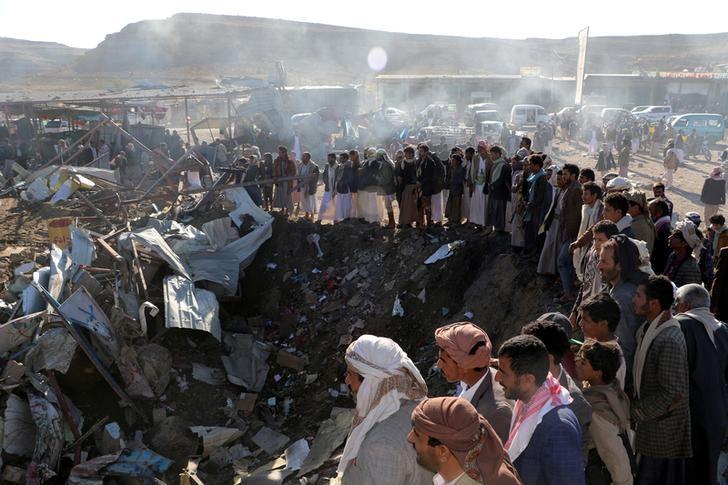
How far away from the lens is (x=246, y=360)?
8.67 m

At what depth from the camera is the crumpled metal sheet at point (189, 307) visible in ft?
26.8

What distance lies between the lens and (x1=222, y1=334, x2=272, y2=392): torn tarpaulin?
8.35m

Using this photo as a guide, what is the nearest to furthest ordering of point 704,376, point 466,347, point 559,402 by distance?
point 559,402, point 466,347, point 704,376

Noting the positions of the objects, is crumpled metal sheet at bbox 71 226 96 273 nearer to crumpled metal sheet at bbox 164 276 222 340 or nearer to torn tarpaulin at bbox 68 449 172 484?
crumpled metal sheet at bbox 164 276 222 340

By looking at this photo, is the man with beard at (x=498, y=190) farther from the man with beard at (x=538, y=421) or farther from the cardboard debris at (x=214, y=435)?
the man with beard at (x=538, y=421)

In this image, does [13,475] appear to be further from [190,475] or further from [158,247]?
[158,247]

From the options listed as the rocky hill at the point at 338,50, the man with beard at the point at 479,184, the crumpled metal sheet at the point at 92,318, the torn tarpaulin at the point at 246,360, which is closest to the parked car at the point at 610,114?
the man with beard at the point at 479,184

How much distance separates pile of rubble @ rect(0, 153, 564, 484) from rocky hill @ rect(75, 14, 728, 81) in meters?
49.7

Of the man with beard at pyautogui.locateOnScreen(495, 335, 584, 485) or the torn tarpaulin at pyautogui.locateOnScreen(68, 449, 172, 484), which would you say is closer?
the man with beard at pyautogui.locateOnScreen(495, 335, 584, 485)

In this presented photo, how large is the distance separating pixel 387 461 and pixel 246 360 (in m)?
6.62

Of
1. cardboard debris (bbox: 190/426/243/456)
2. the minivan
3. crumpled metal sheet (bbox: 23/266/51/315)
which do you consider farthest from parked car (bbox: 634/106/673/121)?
crumpled metal sheet (bbox: 23/266/51/315)

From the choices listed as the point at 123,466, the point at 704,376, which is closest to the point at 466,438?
the point at 704,376

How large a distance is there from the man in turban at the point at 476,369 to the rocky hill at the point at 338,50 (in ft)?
187

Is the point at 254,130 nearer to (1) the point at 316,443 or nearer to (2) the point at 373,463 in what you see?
(1) the point at 316,443
